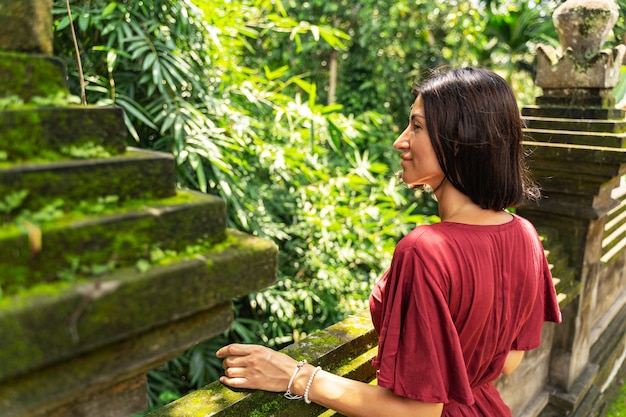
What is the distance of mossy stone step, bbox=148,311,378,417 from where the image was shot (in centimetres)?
134

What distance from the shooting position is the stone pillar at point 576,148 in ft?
8.41

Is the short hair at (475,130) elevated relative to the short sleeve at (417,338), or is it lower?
elevated

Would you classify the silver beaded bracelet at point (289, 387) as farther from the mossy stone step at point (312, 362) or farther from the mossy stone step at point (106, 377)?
the mossy stone step at point (106, 377)

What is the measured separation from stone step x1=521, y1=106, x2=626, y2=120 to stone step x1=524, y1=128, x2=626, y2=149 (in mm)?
110

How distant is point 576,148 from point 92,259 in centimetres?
250

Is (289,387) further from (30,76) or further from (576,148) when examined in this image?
(576,148)

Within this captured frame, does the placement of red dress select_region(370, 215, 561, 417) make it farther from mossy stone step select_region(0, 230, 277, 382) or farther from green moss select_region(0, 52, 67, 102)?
green moss select_region(0, 52, 67, 102)

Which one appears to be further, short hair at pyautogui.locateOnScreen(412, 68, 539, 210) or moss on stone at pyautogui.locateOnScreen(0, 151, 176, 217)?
short hair at pyautogui.locateOnScreen(412, 68, 539, 210)

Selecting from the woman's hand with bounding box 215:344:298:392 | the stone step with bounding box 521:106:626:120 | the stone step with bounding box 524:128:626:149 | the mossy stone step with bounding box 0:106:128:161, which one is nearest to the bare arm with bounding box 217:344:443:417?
the woman's hand with bounding box 215:344:298:392

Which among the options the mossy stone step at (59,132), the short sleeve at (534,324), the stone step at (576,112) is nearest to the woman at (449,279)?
the short sleeve at (534,324)

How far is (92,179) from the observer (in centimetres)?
79

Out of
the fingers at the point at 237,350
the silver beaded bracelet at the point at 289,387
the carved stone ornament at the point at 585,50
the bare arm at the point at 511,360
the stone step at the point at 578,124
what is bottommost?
the bare arm at the point at 511,360

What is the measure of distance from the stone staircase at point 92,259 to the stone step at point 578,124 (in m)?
2.31

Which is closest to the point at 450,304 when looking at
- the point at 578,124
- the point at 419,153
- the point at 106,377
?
the point at 419,153
